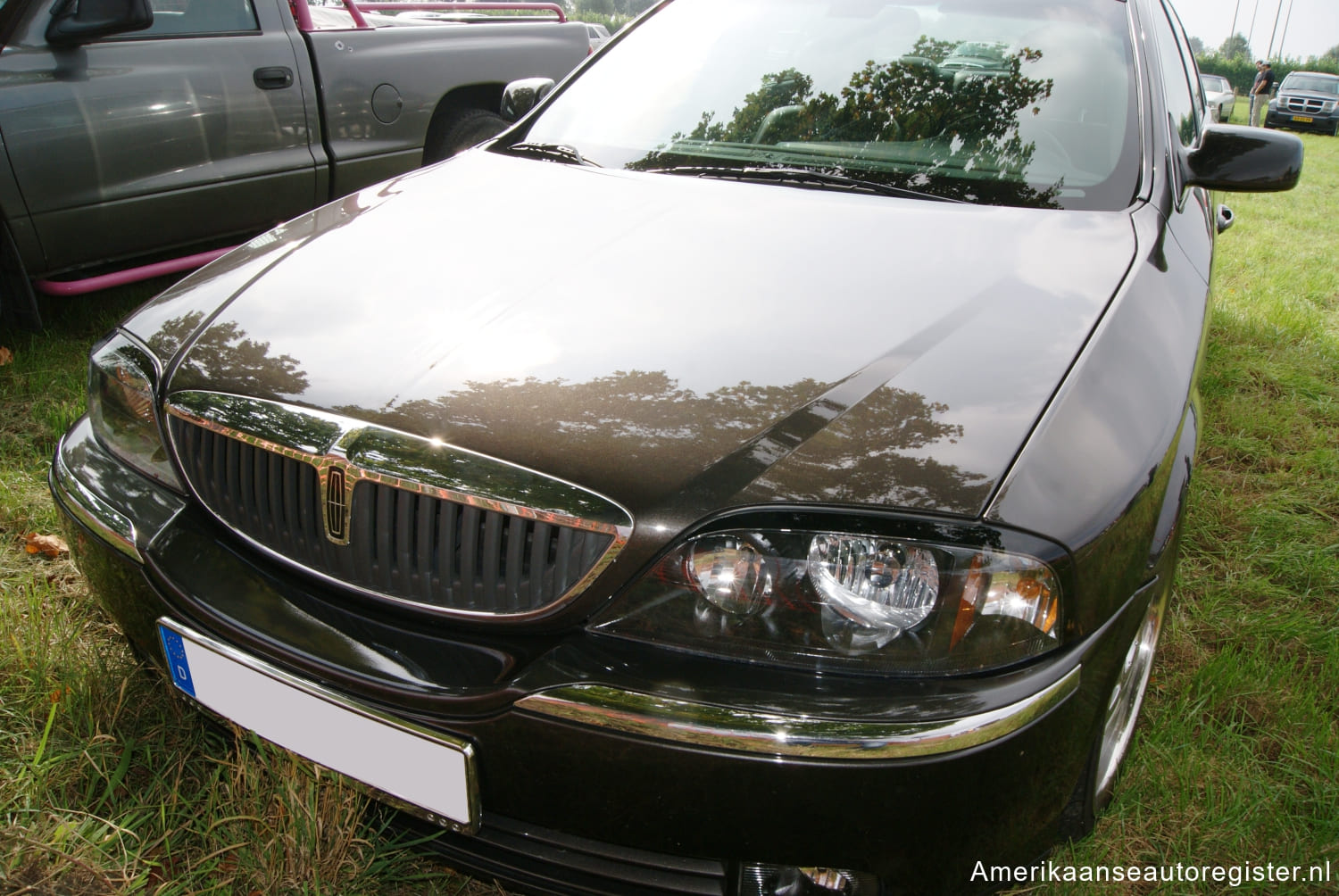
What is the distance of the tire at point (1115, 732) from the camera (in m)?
1.27

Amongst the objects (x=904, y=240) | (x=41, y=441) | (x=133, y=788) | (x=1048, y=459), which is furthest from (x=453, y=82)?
(x=1048, y=459)

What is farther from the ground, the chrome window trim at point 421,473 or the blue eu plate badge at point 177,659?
the chrome window trim at point 421,473

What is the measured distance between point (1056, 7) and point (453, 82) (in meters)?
2.79

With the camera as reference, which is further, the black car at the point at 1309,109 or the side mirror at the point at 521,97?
the black car at the point at 1309,109

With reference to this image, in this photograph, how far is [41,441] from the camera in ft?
8.97

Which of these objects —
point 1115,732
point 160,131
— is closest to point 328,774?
point 1115,732

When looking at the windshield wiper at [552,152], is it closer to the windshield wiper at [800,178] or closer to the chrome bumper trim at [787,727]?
the windshield wiper at [800,178]

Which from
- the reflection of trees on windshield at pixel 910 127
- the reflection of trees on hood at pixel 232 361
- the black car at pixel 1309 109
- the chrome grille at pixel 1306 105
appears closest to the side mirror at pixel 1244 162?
the reflection of trees on windshield at pixel 910 127

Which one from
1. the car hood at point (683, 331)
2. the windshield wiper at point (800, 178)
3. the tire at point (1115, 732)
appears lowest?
the tire at point (1115, 732)

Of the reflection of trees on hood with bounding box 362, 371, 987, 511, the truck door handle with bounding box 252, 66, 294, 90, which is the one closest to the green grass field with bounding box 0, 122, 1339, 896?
the reflection of trees on hood with bounding box 362, 371, 987, 511

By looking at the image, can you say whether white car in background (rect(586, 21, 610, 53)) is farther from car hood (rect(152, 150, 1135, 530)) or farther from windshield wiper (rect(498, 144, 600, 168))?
car hood (rect(152, 150, 1135, 530))

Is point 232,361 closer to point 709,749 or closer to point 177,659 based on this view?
point 177,659

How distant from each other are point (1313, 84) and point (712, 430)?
93.3 feet

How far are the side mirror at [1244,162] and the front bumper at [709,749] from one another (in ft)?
4.31
